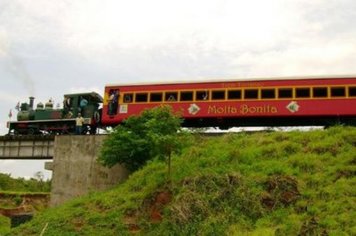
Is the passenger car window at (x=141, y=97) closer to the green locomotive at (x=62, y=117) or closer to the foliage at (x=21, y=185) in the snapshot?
the green locomotive at (x=62, y=117)

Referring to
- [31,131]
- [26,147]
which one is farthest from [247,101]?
[31,131]

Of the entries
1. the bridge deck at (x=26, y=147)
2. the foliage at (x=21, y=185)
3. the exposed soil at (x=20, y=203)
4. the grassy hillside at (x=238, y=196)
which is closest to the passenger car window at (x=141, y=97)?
the grassy hillside at (x=238, y=196)

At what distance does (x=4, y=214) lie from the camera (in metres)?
40.4

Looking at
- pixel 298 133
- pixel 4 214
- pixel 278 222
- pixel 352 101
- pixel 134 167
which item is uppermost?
pixel 352 101

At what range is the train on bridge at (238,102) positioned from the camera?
2520cm

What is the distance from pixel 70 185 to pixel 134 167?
3.74 meters

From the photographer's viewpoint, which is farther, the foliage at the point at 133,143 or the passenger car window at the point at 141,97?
the passenger car window at the point at 141,97

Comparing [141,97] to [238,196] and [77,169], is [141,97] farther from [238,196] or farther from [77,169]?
[238,196]

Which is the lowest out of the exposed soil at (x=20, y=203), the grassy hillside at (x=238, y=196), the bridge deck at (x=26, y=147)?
the exposed soil at (x=20, y=203)

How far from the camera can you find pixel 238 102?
2631 cm

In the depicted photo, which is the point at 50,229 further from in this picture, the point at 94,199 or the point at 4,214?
the point at 4,214

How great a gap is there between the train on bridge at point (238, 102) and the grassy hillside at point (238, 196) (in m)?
2.34

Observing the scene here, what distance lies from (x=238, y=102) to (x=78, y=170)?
Result: 873 centimetres

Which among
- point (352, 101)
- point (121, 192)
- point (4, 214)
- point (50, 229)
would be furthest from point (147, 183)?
point (4, 214)
